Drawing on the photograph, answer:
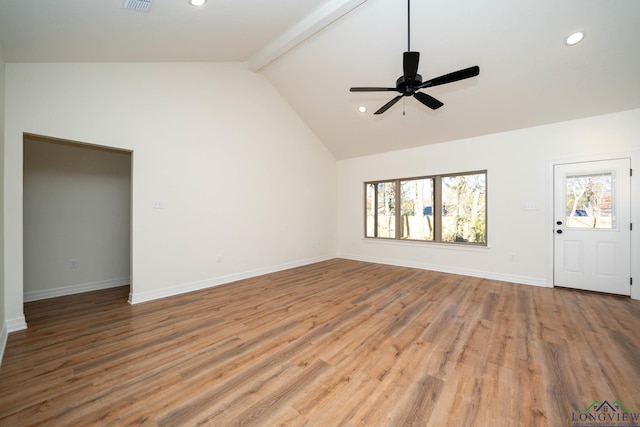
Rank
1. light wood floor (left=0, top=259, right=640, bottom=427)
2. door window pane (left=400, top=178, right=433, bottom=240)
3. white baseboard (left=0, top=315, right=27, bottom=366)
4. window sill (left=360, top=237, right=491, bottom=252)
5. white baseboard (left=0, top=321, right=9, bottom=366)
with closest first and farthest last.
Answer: light wood floor (left=0, top=259, right=640, bottom=427) → white baseboard (left=0, top=321, right=9, bottom=366) → white baseboard (left=0, top=315, right=27, bottom=366) → window sill (left=360, top=237, right=491, bottom=252) → door window pane (left=400, top=178, right=433, bottom=240)

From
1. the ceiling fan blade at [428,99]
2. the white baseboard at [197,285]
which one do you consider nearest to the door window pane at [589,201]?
the ceiling fan blade at [428,99]

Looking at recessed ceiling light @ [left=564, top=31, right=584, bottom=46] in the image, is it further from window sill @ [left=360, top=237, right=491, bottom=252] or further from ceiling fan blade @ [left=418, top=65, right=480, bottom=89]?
window sill @ [left=360, top=237, right=491, bottom=252]

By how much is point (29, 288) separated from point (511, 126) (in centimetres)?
790

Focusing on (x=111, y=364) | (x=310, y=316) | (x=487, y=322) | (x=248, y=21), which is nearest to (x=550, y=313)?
(x=487, y=322)

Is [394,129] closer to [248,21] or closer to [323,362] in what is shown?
[248,21]

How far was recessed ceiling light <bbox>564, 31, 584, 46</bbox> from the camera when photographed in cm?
280

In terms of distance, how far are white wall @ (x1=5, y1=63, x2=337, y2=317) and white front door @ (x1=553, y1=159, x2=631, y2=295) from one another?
470 centimetres

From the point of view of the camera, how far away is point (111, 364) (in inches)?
79.7

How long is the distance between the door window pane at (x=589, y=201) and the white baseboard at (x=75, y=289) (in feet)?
24.9

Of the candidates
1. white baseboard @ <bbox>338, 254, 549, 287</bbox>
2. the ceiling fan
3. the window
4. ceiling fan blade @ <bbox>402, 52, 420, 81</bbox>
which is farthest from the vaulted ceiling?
white baseboard @ <bbox>338, 254, 549, 287</bbox>

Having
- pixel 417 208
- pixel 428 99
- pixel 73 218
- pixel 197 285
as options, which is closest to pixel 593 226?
pixel 417 208

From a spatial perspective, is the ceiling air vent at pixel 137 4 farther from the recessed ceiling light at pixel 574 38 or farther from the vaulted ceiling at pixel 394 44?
the recessed ceiling light at pixel 574 38

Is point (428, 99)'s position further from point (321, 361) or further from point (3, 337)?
point (3, 337)

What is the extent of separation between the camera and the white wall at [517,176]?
146 inches
